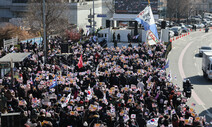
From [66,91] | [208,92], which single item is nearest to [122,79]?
[66,91]

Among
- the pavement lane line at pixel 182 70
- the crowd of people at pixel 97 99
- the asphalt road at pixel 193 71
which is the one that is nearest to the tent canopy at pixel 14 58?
the crowd of people at pixel 97 99

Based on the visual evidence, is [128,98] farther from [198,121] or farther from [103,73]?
[103,73]

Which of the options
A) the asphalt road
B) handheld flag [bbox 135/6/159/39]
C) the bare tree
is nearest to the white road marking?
the asphalt road

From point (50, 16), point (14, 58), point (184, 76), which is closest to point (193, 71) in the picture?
point (184, 76)

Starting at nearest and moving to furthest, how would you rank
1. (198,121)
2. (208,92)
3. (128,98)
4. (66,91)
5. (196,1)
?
1. (198,121)
2. (128,98)
3. (66,91)
4. (208,92)
5. (196,1)

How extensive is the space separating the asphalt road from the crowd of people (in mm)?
2433

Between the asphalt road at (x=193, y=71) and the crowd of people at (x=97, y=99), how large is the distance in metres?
2.43

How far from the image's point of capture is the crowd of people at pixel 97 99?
48.4 feet

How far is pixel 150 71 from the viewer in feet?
77.0

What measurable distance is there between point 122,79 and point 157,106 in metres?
5.12

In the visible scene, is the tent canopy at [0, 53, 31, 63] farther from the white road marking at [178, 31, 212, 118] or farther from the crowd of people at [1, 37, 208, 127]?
the white road marking at [178, 31, 212, 118]

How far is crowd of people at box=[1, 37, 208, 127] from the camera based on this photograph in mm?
14750

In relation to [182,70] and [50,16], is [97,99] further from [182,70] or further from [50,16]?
[50,16]

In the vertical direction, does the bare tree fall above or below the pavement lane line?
above
